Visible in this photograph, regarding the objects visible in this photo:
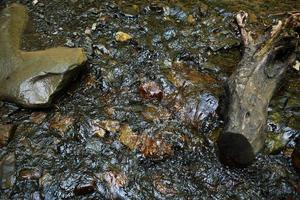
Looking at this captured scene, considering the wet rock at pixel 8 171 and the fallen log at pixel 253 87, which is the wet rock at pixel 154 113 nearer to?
the fallen log at pixel 253 87

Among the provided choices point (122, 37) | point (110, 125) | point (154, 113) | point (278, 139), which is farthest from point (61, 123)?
point (278, 139)

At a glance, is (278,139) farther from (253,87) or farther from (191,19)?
(191,19)

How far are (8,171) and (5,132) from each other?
56 cm

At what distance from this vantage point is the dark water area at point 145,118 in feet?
13.7

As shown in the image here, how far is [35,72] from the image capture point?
4.98 meters

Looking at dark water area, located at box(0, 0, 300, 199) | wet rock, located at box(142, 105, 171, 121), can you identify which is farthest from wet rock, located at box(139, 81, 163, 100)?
wet rock, located at box(142, 105, 171, 121)

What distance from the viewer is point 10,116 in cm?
489

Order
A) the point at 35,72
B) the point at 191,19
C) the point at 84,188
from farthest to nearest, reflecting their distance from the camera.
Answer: the point at 191,19
the point at 35,72
the point at 84,188

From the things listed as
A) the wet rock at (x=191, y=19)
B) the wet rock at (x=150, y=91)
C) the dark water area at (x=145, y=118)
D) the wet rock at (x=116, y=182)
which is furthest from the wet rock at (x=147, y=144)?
the wet rock at (x=191, y=19)

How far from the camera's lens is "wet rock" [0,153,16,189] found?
13.7 ft

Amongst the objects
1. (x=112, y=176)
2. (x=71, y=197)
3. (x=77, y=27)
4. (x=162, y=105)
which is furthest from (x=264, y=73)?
(x=77, y=27)

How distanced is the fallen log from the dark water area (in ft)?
0.80

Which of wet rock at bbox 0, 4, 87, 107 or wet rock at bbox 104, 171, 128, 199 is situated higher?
wet rock at bbox 0, 4, 87, 107

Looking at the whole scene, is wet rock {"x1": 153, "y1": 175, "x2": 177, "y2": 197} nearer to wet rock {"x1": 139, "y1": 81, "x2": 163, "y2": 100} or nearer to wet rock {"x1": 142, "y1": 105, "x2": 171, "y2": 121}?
wet rock {"x1": 142, "y1": 105, "x2": 171, "y2": 121}
